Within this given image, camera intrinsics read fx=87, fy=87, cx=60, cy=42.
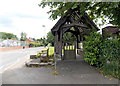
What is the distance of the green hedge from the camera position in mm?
4875

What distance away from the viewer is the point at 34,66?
21.0ft

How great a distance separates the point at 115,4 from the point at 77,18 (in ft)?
12.9

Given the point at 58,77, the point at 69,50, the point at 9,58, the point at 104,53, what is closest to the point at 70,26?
the point at 69,50

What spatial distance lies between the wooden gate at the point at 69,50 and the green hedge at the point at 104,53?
1.83 m

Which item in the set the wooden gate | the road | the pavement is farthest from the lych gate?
the road

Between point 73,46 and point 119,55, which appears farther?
point 73,46

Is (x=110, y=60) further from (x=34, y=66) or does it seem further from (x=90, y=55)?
(x=34, y=66)

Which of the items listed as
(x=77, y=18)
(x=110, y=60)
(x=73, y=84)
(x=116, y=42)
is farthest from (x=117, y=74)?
(x=77, y=18)

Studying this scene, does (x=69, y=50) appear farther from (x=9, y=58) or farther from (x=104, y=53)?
(x=9, y=58)

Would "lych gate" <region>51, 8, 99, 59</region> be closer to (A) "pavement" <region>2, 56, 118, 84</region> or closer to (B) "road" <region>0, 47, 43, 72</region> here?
(A) "pavement" <region>2, 56, 118, 84</region>

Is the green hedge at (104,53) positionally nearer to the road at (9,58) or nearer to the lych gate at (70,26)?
the lych gate at (70,26)

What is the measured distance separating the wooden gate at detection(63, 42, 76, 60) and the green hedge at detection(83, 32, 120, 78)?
183 cm

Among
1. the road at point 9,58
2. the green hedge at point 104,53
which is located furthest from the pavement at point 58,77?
the road at point 9,58

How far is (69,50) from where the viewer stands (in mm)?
7934
